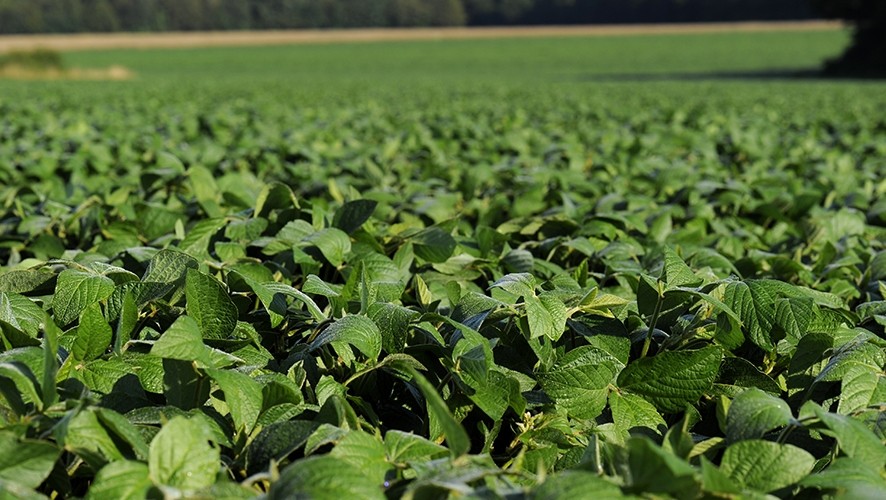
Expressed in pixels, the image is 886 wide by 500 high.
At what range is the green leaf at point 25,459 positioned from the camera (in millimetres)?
979

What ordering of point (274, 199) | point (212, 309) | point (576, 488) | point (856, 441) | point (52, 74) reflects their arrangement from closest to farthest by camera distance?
1. point (576, 488)
2. point (856, 441)
3. point (212, 309)
4. point (274, 199)
5. point (52, 74)

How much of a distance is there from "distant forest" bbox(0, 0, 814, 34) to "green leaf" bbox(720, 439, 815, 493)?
84.6 metres

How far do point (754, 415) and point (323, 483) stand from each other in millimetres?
636

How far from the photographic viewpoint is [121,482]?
0.95 metres

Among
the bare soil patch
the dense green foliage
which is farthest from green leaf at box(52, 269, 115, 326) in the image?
the bare soil patch

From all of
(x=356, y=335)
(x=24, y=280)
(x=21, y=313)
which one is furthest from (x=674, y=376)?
(x=24, y=280)

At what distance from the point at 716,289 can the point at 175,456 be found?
3.39 feet

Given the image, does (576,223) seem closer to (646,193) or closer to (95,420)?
(646,193)

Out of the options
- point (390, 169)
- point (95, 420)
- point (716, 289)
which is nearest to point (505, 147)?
point (390, 169)

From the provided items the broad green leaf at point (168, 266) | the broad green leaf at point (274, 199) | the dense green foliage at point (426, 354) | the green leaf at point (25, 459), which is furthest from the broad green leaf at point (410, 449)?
the broad green leaf at point (274, 199)

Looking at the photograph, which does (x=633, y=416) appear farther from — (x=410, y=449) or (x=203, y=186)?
(x=203, y=186)

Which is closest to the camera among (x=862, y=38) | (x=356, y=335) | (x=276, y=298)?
(x=356, y=335)

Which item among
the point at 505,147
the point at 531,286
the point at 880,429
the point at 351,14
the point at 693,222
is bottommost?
the point at 351,14

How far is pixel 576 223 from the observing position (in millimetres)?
2441
